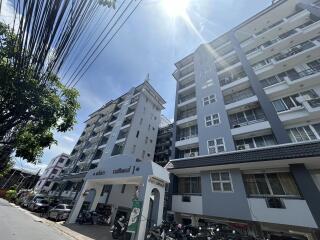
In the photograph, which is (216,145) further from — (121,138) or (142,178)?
(121,138)

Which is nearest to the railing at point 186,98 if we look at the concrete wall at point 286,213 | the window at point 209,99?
the window at point 209,99

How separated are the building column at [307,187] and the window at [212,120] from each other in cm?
769

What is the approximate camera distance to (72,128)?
23.9 feet

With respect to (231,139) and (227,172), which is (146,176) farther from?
(231,139)

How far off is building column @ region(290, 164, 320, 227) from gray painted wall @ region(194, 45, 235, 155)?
4.74 meters

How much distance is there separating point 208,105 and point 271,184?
33.6 feet

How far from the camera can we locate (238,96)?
19.3 metres

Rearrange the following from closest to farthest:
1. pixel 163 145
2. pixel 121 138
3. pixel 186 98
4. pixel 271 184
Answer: pixel 271 184 < pixel 186 98 < pixel 121 138 < pixel 163 145

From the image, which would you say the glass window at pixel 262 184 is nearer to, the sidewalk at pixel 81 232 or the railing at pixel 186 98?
the sidewalk at pixel 81 232

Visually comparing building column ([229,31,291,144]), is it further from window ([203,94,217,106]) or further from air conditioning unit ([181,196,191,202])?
air conditioning unit ([181,196,191,202])

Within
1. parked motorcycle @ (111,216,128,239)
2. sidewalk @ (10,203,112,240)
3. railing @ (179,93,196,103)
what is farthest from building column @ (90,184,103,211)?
railing @ (179,93,196,103)

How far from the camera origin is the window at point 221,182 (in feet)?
45.1

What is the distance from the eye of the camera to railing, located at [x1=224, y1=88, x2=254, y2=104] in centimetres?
1853

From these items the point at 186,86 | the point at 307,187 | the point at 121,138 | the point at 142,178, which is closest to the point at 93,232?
the point at 142,178
